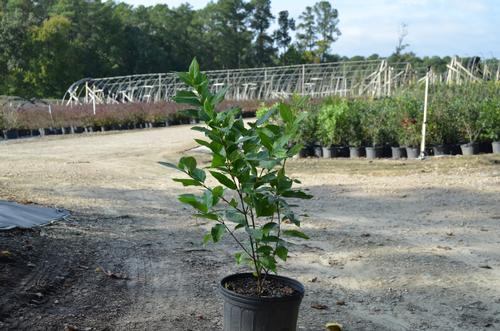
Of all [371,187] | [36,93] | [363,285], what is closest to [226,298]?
[363,285]

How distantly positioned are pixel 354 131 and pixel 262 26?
49513mm

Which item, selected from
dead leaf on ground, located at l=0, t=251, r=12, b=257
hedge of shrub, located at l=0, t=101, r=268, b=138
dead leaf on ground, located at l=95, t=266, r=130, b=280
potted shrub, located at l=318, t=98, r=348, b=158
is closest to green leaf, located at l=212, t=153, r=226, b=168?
dead leaf on ground, located at l=95, t=266, r=130, b=280

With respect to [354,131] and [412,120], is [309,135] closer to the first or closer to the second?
[354,131]

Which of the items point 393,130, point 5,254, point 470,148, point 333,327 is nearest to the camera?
point 333,327

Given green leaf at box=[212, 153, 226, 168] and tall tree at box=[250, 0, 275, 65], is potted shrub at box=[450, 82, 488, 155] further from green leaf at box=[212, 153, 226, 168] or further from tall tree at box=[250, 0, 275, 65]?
tall tree at box=[250, 0, 275, 65]

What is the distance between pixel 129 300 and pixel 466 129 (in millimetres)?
7999

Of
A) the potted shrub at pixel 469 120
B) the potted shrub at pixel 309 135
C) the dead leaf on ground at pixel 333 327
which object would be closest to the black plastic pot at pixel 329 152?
the potted shrub at pixel 309 135

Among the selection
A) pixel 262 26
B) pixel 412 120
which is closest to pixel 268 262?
pixel 412 120

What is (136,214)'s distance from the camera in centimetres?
632

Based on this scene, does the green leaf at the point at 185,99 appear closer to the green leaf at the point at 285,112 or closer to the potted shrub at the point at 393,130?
the green leaf at the point at 285,112

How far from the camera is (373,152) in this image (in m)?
10.7

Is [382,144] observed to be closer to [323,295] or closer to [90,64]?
[323,295]

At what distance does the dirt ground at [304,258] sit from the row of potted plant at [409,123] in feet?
5.03

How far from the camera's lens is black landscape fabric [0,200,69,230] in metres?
4.86
